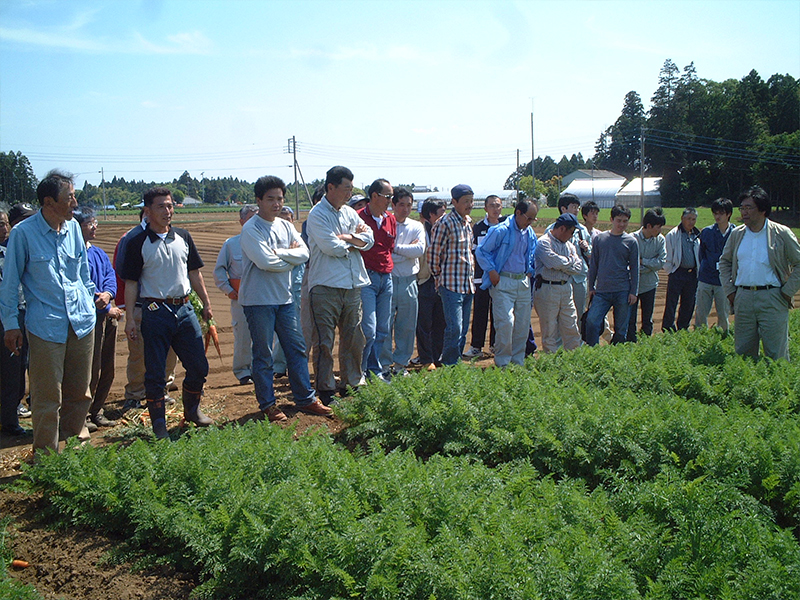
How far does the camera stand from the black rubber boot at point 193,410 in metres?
5.91

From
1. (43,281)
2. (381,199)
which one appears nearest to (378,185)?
(381,199)

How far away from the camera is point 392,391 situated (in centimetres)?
569

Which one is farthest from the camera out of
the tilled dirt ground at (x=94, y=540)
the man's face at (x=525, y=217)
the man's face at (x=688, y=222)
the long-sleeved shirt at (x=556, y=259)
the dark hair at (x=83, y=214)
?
the man's face at (x=688, y=222)

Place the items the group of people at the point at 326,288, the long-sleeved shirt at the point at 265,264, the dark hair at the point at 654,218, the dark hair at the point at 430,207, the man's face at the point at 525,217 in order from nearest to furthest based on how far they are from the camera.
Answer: the group of people at the point at 326,288
the long-sleeved shirt at the point at 265,264
the man's face at the point at 525,217
the dark hair at the point at 430,207
the dark hair at the point at 654,218

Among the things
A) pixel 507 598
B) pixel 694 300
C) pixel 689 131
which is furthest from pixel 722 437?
pixel 689 131

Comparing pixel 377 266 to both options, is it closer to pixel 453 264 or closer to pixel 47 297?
pixel 453 264

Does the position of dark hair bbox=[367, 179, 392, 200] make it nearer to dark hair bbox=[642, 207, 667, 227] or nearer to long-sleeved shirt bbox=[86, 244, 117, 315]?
long-sleeved shirt bbox=[86, 244, 117, 315]

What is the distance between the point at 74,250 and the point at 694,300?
30.5ft

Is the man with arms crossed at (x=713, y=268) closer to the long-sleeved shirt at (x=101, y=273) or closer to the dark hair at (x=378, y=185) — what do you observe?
the dark hair at (x=378, y=185)

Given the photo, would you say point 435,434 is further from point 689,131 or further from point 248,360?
point 689,131

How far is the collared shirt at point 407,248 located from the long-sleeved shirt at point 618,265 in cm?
270

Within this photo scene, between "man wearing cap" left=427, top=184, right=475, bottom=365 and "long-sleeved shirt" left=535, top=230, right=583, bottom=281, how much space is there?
1.03 meters

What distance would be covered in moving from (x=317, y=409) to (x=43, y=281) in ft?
8.73

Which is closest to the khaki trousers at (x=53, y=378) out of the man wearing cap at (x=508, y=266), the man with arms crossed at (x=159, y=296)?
the man with arms crossed at (x=159, y=296)
